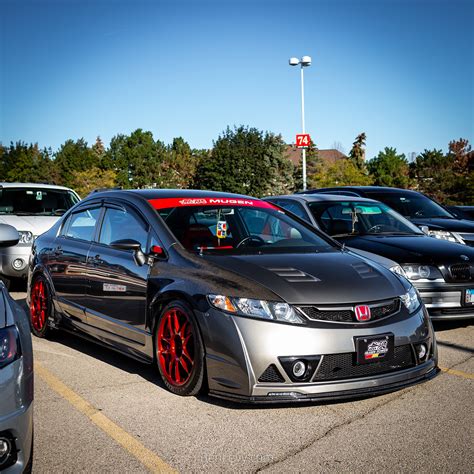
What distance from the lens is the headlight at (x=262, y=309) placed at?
3.91 metres

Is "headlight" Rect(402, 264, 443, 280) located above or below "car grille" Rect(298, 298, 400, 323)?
below

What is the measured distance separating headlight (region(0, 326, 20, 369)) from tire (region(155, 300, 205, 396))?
57.1 inches

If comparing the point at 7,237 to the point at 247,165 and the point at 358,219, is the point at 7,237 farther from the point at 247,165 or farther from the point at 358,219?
the point at 247,165

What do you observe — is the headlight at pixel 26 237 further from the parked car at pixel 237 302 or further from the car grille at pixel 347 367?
the car grille at pixel 347 367

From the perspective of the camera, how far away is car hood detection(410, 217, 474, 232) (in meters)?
9.30

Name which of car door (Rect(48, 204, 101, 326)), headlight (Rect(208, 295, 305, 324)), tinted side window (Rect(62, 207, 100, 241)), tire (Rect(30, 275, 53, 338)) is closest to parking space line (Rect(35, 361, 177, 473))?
car door (Rect(48, 204, 101, 326))

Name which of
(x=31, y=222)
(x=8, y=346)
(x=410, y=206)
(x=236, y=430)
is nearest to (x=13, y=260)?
(x=31, y=222)

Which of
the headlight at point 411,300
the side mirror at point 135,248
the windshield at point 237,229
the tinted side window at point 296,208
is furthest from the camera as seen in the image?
the tinted side window at point 296,208

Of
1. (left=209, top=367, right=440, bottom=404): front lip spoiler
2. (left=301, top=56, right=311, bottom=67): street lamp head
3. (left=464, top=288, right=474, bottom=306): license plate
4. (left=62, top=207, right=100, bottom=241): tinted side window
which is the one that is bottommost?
(left=209, top=367, right=440, bottom=404): front lip spoiler

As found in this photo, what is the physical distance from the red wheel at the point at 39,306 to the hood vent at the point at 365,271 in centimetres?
318

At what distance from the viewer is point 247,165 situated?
64.4 meters

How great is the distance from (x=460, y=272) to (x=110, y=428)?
13.7ft

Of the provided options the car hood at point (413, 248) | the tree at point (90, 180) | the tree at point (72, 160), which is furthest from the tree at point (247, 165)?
the car hood at point (413, 248)

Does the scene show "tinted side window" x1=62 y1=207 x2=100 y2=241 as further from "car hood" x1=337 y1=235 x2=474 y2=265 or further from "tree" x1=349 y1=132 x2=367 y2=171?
"tree" x1=349 y1=132 x2=367 y2=171
